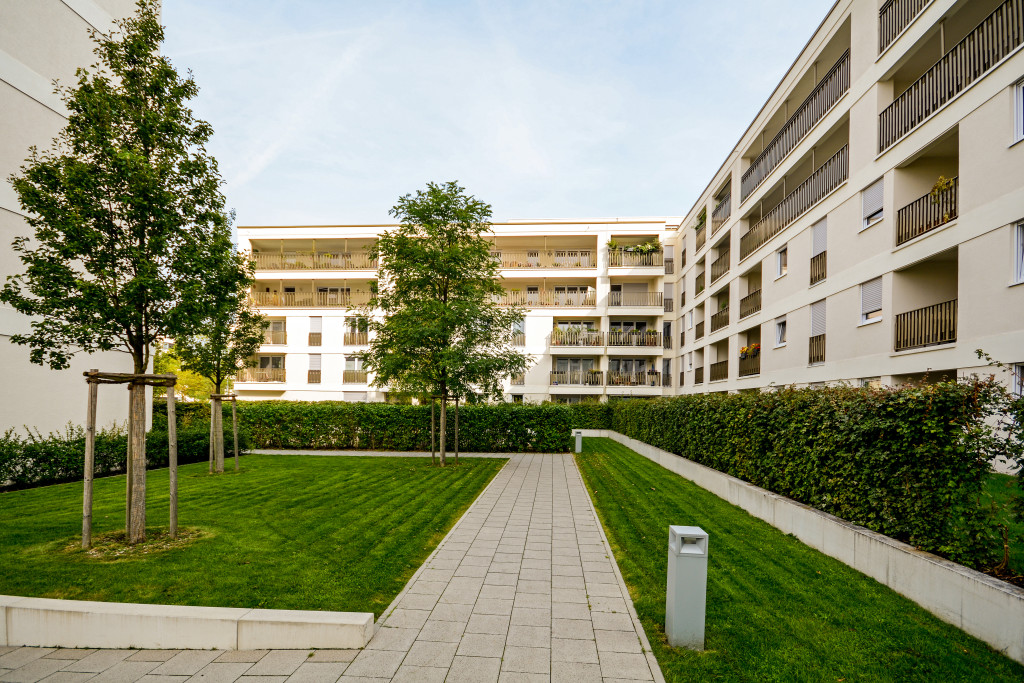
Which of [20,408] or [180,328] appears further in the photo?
[20,408]

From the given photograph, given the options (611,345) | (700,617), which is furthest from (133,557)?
(611,345)

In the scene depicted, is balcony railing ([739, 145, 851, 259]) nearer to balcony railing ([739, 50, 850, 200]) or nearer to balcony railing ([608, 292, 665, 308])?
balcony railing ([739, 50, 850, 200])

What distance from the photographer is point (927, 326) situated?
13.9m

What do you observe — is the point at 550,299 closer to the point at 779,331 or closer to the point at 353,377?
the point at 353,377

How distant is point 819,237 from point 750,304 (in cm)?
661

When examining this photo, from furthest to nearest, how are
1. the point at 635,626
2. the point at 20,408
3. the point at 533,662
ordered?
the point at 20,408 < the point at 635,626 < the point at 533,662

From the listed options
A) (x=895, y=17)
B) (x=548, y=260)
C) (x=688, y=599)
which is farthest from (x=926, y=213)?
(x=548, y=260)

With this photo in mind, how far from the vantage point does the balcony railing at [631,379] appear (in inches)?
1387

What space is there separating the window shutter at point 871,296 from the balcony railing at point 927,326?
3.56 ft

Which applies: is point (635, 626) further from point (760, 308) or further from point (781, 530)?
point (760, 308)

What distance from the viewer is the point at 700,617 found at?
4430mm

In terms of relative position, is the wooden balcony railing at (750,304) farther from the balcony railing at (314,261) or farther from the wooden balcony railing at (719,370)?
the balcony railing at (314,261)

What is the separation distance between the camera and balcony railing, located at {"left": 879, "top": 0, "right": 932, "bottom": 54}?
1452cm

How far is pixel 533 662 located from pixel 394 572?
2424 mm
